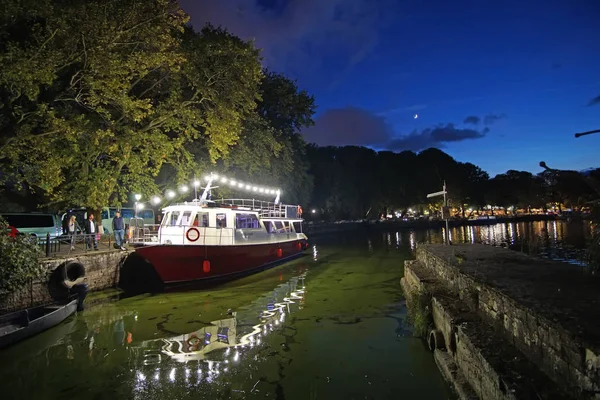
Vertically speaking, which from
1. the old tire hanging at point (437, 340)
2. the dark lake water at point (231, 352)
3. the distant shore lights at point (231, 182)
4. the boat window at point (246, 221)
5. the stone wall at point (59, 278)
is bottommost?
the dark lake water at point (231, 352)

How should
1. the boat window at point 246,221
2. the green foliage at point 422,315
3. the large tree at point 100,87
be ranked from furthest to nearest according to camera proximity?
the boat window at point 246,221
the large tree at point 100,87
the green foliage at point 422,315

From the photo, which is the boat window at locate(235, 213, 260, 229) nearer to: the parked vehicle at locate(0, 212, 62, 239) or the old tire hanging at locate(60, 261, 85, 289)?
the old tire hanging at locate(60, 261, 85, 289)

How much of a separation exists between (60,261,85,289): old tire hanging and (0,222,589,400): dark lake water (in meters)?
1.28

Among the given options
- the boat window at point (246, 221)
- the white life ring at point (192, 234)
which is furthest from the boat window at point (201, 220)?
the boat window at point (246, 221)

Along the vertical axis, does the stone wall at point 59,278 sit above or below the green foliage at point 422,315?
above

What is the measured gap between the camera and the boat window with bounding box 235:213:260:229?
19362 millimetres

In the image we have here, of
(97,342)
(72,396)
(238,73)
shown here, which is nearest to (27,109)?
(238,73)

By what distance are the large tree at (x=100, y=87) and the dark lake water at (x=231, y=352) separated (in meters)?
6.86

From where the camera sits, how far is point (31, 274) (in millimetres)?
11867

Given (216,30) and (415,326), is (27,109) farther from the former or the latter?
(415,326)

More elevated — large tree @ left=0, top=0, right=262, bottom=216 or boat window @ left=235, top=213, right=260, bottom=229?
large tree @ left=0, top=0, right=262, bottom=216

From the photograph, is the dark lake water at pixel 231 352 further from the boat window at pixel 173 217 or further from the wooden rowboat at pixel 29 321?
the boat window at pixel 173 217

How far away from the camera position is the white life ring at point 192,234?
53.5ft

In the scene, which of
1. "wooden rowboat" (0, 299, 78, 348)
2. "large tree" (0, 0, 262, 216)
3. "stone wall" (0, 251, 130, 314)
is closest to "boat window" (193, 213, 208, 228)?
"stone wall" (0, 251, 130, 314)
